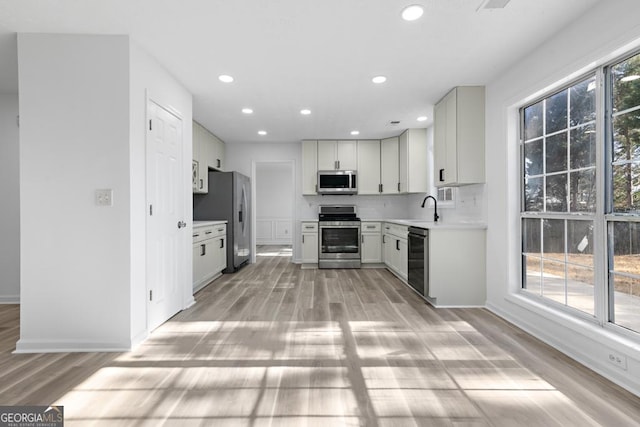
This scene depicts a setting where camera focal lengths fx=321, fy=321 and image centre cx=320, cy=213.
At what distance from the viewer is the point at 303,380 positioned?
194cm

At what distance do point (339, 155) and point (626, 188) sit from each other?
4.37 meters

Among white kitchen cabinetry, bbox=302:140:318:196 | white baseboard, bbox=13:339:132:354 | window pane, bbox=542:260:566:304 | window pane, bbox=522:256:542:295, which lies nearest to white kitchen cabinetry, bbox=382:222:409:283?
window pane, bbox=522:256:542:295

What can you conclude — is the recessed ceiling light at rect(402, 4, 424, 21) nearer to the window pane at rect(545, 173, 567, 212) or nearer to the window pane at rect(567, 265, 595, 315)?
the window pane at rect(545, 173, 567, 212)

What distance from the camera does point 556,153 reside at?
2605 millimetres

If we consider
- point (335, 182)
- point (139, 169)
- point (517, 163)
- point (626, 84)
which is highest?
point (626, 84)

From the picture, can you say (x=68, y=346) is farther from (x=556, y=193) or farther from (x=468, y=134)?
(x=468, y=134)

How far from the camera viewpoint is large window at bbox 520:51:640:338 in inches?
77.6

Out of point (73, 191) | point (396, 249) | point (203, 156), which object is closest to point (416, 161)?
point (396, 249)

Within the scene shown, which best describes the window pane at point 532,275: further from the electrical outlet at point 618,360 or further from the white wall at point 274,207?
the white wall at point 274,207

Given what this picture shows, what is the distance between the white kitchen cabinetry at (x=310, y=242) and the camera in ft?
19.3

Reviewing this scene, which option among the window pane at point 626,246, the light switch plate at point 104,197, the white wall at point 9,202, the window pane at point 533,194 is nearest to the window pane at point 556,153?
the window pane at point 533,194

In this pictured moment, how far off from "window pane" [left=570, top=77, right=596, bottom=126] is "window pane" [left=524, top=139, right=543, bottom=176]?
0.41m

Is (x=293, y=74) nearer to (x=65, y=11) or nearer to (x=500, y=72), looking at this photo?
(x=65, y=11)

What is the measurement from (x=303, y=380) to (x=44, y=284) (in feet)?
6.73
